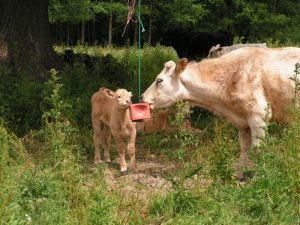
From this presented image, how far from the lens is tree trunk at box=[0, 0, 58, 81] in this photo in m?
11.1

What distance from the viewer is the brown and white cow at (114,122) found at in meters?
7.44

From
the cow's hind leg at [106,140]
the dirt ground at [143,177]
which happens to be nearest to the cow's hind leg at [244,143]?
the dirt ground at [143,177]

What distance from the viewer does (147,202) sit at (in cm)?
549

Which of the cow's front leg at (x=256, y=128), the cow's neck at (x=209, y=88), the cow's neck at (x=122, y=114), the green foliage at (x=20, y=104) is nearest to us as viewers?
the cow's front leg at (x=256, y=128)

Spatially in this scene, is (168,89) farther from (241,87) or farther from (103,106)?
(103,106)

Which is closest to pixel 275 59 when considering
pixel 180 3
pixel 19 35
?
pixel 19 35

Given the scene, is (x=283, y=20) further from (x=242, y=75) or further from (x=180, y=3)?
(x=242, y=75)

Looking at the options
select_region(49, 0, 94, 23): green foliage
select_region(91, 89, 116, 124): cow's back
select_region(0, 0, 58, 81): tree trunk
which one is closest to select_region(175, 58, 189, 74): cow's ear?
select_region(91, 89, 116, 124): cow's back

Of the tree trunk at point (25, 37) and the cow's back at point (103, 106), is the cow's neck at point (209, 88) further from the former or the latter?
the tree trunk at point (25, 37)

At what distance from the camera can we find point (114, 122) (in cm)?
766

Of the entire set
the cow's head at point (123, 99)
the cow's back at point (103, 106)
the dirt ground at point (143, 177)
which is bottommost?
the dirt ground at point (143, 177)

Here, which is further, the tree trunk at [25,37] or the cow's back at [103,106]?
the tree trunk at [25,37]

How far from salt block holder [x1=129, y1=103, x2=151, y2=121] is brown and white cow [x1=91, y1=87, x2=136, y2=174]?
9 cm

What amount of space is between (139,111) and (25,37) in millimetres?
4807
